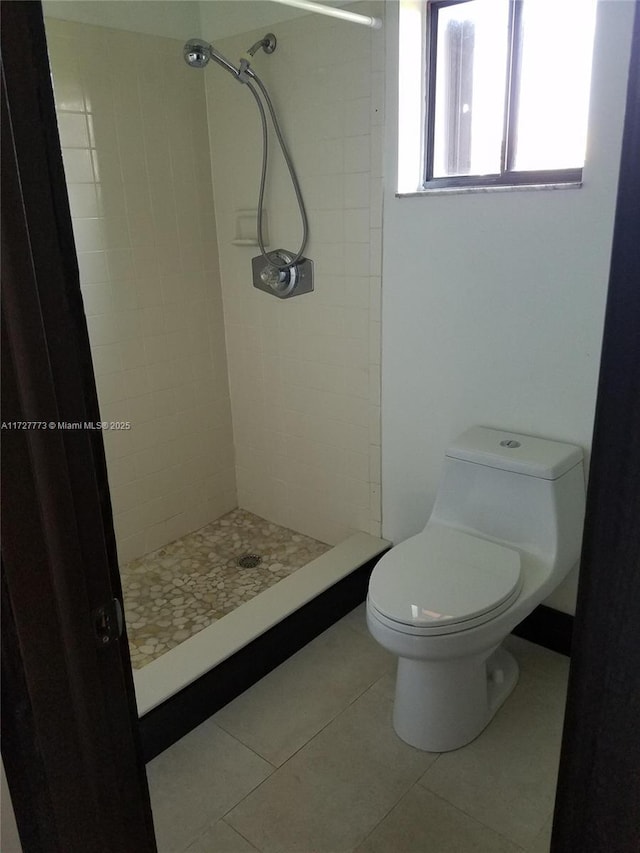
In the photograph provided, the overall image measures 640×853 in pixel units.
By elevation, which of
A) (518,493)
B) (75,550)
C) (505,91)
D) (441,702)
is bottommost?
(441,702)

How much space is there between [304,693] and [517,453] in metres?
0.98

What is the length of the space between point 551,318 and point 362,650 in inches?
48.7

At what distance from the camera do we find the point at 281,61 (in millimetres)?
2279

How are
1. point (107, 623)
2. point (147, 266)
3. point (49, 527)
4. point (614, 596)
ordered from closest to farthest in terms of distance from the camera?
point (614, 596) < point (49, 527) < point (107, 623) < point (147, 266)

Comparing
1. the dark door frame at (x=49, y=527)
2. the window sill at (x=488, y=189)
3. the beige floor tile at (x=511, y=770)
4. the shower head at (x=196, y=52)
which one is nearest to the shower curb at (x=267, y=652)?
the beige floor tile at (x=511, y=770)

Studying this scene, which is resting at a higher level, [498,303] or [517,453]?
[498,303]

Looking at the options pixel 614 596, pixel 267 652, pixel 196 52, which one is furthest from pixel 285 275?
pixel 614 596

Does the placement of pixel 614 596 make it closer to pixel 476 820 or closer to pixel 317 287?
pixel 476 820

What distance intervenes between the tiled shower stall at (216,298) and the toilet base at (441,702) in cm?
81

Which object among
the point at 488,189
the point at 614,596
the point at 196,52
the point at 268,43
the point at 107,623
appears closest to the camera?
the point at 614,596

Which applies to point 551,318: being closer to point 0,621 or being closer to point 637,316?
point 637,316

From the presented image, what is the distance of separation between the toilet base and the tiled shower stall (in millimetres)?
806

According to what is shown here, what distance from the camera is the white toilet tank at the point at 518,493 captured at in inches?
73.2

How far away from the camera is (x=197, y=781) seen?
1.71 meters
